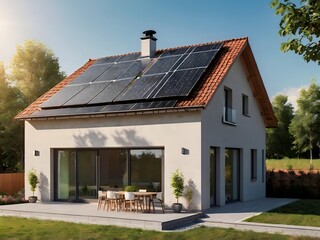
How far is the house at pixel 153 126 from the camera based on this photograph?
627 inches

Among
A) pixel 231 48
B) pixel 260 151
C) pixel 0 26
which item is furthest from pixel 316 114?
pixel 0 26

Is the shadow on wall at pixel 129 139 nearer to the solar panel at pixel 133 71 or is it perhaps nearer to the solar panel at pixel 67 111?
the solar panel at pixel 67 111

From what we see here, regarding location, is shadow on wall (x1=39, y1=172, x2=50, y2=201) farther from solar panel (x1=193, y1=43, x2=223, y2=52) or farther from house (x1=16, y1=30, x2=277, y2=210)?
solar panel (x1=193, y1=43, x2=223, y2=52)

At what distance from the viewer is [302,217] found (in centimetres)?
1438

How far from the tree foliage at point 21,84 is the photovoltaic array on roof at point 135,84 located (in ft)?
42.3

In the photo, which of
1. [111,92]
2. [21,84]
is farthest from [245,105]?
[21,84]

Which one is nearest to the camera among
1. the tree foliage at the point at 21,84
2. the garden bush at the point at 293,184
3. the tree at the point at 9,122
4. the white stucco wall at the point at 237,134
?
the white stucco wall at the point at 237,134

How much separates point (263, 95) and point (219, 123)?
6.47 metres

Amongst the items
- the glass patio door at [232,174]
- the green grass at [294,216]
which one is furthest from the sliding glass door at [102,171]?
the green grass at [294,216]

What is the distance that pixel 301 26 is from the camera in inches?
306

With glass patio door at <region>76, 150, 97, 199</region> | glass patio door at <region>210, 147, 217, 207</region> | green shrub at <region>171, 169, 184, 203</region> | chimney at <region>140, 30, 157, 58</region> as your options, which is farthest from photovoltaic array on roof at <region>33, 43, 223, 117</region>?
glass patio door at <region>210, 147, 217, 207</region>

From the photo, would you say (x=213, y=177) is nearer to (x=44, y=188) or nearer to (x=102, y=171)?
(x=102, y=171)

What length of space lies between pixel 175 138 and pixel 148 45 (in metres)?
6.92

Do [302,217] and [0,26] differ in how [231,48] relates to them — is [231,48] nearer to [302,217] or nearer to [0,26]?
[302,217]
